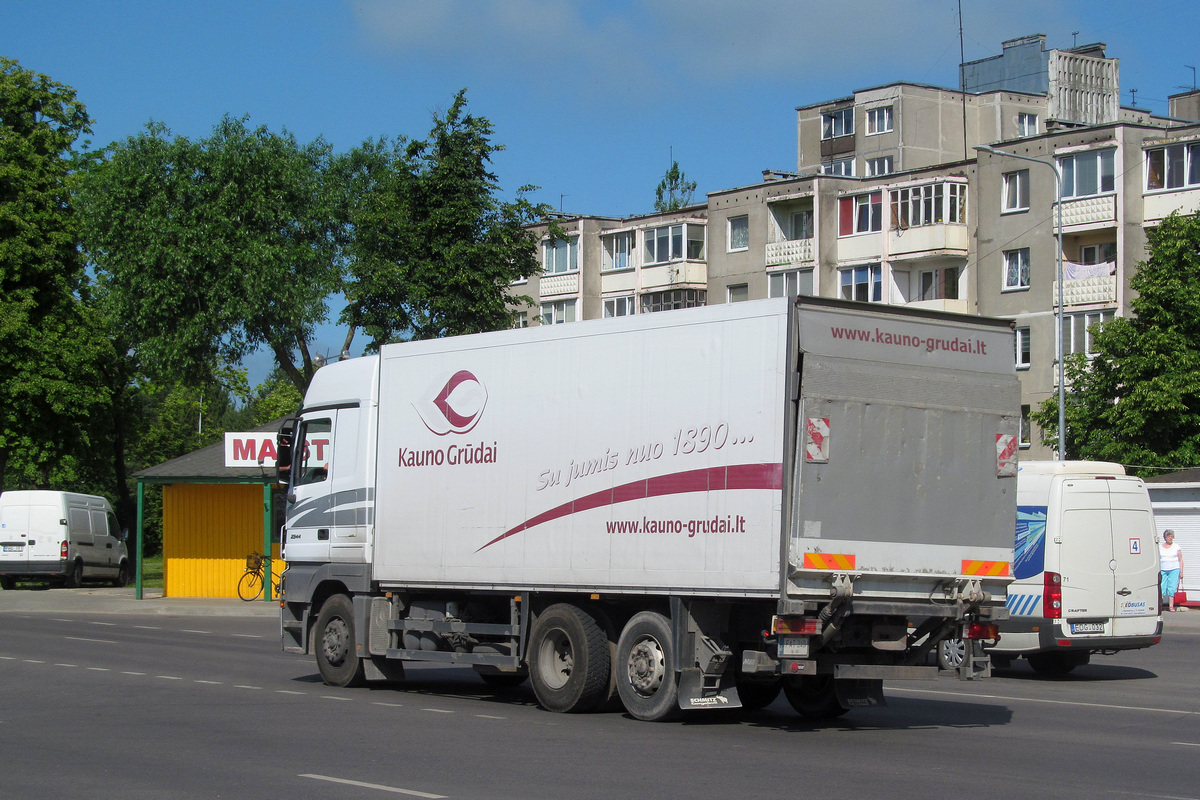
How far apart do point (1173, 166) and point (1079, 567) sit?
120 feet

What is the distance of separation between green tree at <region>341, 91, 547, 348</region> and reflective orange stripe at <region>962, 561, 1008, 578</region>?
59.1 feet

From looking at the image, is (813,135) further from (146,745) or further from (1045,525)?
(146,745)

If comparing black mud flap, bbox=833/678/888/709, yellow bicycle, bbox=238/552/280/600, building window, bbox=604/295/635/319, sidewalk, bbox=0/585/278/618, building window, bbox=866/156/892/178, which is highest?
building window, bbox=866/156/892/178

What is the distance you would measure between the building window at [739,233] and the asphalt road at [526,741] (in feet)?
154

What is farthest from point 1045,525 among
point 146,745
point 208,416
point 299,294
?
point 208,416

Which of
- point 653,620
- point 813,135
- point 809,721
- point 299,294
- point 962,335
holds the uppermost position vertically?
point 813,135

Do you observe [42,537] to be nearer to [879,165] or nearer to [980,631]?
[980,631]

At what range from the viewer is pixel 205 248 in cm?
3816

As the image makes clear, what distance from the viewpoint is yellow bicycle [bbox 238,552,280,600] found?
32188 mm

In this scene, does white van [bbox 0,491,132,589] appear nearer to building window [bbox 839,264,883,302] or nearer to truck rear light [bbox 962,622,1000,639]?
truck rear light [bbox 962,622,1000,639]

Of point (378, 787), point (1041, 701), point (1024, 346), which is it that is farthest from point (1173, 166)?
point (378, 787)

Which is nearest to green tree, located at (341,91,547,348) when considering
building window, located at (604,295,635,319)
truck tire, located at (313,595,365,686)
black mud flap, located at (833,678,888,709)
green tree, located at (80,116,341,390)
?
green tree, located at (80,116,341,390)

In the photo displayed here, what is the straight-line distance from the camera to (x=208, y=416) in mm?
107938

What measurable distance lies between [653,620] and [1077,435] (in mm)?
34422
